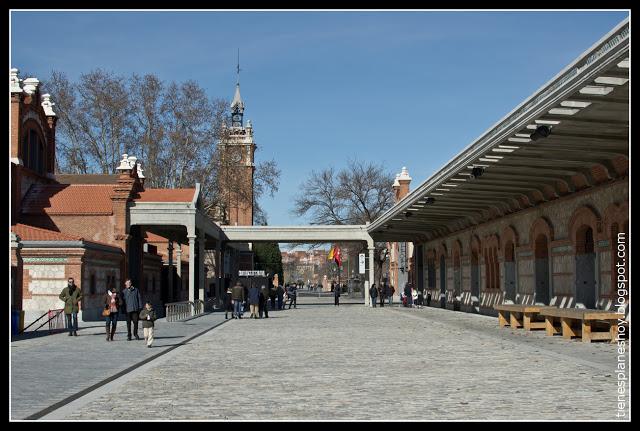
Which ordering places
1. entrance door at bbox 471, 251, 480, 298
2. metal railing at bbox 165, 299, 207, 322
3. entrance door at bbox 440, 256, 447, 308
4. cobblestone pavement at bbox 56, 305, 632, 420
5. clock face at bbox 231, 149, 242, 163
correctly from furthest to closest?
1. clock face at bbox 231, 149, 242, 163
2. entrance door at bbox 440, 256, 447, 308
3. entrance door at bbox 471, 251, 480, 298
4. metal railing at bbox 165, 299, 207, 322
5. cobblestone pavement at bbox 56, 305, 632, 420

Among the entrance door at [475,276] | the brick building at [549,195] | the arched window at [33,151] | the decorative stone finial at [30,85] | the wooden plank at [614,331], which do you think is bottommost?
the wooden plank at [614,331]

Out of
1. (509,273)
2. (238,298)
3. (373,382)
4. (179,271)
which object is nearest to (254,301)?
(238,298)

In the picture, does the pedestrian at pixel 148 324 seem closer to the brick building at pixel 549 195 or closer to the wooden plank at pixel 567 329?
the brick building at pixel 549 195

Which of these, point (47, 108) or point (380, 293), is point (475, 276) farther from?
point (47, 108)

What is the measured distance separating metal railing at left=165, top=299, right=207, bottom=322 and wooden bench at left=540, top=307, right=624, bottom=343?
47.0ft

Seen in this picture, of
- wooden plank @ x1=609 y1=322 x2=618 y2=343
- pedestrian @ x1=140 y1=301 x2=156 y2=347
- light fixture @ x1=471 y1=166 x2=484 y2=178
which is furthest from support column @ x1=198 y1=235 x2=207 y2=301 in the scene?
wooden plank @ x1=609 y1=322 x2=618 y2=343

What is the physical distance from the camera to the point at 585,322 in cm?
1905

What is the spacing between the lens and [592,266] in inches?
909

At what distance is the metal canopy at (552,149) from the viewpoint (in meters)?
13.5

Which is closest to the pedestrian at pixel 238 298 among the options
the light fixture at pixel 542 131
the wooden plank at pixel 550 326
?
the wooden plank at pixel 550 326

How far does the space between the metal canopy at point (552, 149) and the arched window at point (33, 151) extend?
55.4ft

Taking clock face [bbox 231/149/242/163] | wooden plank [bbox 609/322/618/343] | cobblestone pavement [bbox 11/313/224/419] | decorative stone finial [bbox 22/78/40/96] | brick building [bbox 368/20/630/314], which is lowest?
cobblestone pavement [bbox 11/313/224/419]

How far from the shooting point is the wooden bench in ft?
60.1

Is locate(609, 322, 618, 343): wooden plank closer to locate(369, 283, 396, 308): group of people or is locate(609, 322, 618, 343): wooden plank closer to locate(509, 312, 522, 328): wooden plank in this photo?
locate(509, 312, 522, 328): wooden plank
